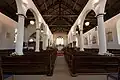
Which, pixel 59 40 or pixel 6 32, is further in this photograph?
pixel 59 40

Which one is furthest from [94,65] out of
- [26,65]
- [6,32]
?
[6,32]

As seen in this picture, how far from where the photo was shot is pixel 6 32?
10.2m

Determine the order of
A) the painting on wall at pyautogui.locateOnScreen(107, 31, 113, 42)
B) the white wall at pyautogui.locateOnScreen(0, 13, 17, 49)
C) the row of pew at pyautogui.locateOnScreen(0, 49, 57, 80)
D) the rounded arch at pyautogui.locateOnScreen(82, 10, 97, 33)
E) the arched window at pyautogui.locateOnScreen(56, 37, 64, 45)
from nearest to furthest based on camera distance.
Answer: the row of pew at pyautogui.locateOnScreen(0, 49, 57, 80), the white wall at pyautogui.locateOnScreen(0, 13, 17, 49), the painting on wall at pyautogui.locateOnScreen(107, 31, 113, 42), the rounded arch at pyautogui.locateOnScreen(82, 10, 97, 33), the arched window at pyautogui.locateOnScreen(56, 37, 64, 45)

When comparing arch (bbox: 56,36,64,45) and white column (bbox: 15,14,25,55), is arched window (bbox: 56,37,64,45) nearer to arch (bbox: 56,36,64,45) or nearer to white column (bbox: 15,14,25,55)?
arch (bbox: 56,36,64,45)

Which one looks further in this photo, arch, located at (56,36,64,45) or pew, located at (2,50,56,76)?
arch, located at (56,36,64,45)

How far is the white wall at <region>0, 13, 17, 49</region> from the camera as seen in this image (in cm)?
941

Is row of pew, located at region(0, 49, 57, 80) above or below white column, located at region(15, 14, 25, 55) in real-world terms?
below

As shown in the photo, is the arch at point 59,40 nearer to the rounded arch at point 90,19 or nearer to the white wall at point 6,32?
the rounded arch at point 90,19

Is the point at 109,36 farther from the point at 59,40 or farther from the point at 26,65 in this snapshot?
the point at 59,40

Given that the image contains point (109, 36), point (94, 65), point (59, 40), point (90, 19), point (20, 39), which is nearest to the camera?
point (94, 65)

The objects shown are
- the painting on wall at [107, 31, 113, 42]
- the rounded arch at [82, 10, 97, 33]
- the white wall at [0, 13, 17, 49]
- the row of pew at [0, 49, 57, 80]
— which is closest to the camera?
the row of pew at [0, 49, 57, 80]

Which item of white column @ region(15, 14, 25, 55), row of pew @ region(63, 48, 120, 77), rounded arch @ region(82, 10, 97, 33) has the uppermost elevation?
rounded arch @ region(82, 10, 97, 33)

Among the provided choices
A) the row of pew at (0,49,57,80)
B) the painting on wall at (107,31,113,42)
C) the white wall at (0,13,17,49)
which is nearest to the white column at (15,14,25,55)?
the row of pew at (0,49,57,80)

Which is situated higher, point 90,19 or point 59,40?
point 90,19
